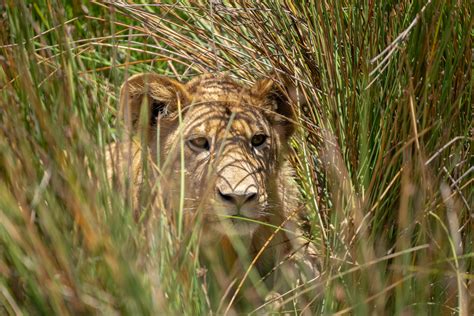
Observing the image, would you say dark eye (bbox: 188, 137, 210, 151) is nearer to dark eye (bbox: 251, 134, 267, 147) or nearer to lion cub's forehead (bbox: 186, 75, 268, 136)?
lion cub's forehead (bbox: 186, 75, 268, 136)

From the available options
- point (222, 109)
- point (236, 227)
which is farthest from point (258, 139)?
point (236, 227)

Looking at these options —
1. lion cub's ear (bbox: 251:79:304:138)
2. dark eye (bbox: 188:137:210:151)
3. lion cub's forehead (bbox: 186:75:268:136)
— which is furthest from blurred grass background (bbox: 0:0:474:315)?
dark eye (bbox: 188:137:210:151)

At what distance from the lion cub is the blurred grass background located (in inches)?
5.5

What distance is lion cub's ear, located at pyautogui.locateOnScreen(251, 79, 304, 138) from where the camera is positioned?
4.43m

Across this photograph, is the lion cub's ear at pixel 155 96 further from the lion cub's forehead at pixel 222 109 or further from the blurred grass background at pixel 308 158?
the blurred grass background at pixel 308 158

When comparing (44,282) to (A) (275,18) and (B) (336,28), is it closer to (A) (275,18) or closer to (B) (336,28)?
(B) (336,28)

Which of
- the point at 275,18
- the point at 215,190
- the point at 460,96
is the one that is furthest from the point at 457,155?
the point at 275,18

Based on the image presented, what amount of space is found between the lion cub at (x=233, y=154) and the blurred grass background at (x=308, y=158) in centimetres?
14

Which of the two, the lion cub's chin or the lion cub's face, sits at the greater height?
the lion cub's face

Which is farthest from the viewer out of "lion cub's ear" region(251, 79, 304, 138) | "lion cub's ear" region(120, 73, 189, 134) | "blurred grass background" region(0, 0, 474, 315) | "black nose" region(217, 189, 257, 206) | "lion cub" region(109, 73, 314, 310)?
"lion cub's ear" region(251, 79, 304, 138)

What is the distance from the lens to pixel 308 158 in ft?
13.9

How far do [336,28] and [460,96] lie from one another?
664 mm

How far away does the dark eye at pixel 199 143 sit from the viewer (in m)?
4.23

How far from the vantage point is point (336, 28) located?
4090mm
